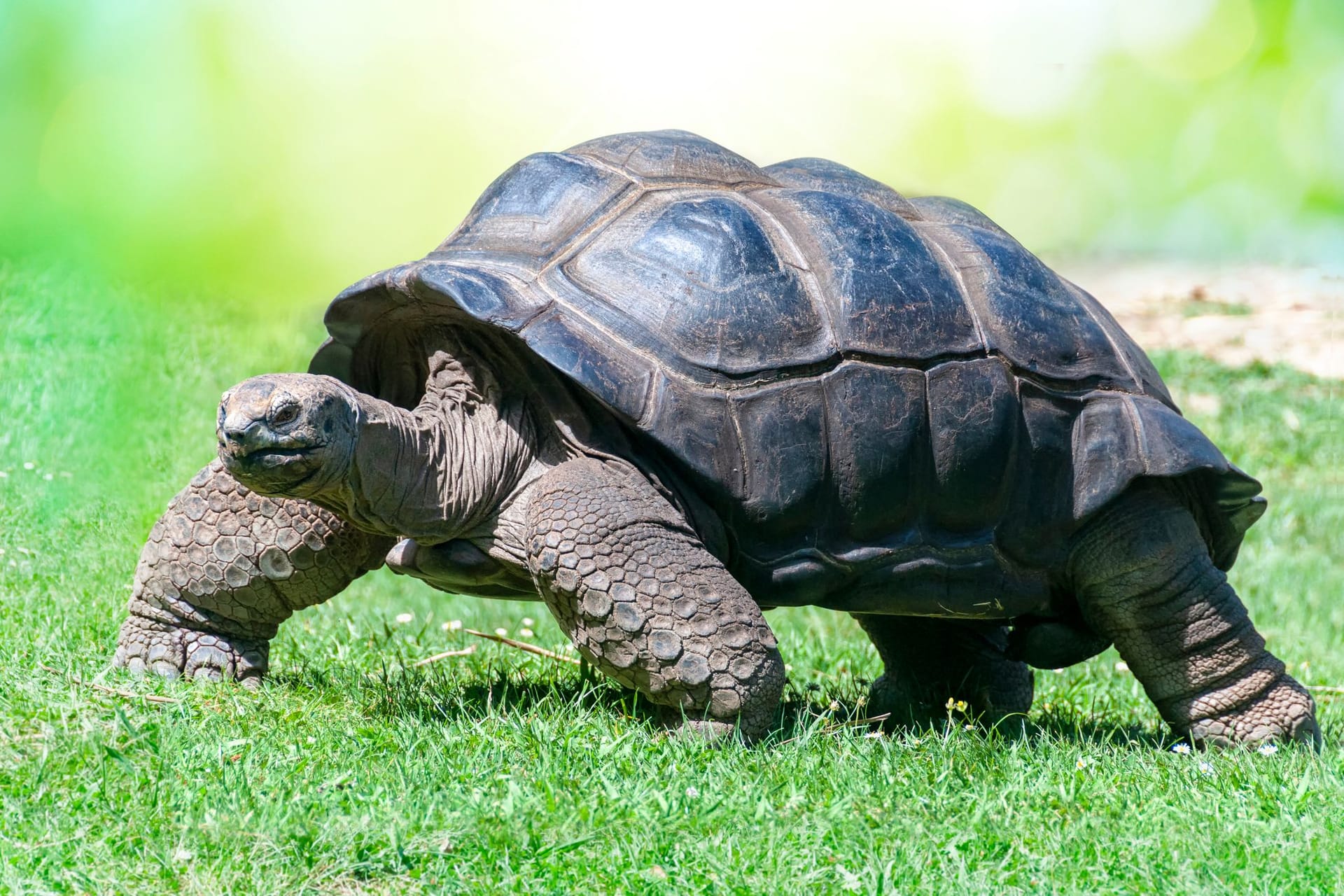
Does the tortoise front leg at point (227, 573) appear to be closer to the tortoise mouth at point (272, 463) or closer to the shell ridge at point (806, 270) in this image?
Answer: the tortoise mouth at point (272, 463)

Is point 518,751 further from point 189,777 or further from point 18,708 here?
point 18,708

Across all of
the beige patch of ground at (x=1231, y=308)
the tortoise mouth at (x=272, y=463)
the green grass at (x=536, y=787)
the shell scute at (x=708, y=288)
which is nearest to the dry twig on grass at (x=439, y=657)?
the green grass at (x=536, y=787)

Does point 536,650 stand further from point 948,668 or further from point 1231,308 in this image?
point 1231,308

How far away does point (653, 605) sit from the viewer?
417cm

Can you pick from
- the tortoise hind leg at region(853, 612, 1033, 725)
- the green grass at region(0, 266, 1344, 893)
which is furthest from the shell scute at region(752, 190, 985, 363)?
the tortoise hind leg at region(853, 612, 1033, 725)

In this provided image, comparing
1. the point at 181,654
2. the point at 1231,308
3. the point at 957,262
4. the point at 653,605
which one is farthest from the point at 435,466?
the point at 1231,308

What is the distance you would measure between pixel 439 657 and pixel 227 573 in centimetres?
95

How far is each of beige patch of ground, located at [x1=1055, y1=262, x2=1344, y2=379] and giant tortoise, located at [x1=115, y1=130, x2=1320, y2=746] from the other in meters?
8.61

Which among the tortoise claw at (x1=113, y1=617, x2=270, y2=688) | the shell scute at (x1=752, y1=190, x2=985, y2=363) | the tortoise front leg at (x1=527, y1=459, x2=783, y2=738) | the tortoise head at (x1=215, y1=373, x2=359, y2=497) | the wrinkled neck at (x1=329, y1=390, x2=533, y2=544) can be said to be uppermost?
the shell scute at (x1=752, y1=190, x2=985, y2=363)

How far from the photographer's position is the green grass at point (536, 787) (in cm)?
325

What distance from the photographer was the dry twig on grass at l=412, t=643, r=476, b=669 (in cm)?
549

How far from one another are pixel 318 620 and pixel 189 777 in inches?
120

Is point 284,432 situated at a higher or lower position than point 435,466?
higher

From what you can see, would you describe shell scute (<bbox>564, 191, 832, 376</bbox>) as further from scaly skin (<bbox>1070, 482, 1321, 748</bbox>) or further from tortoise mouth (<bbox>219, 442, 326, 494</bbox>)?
scaly skin (<bbox>1070, 482, 1321, 748</bbox>)
